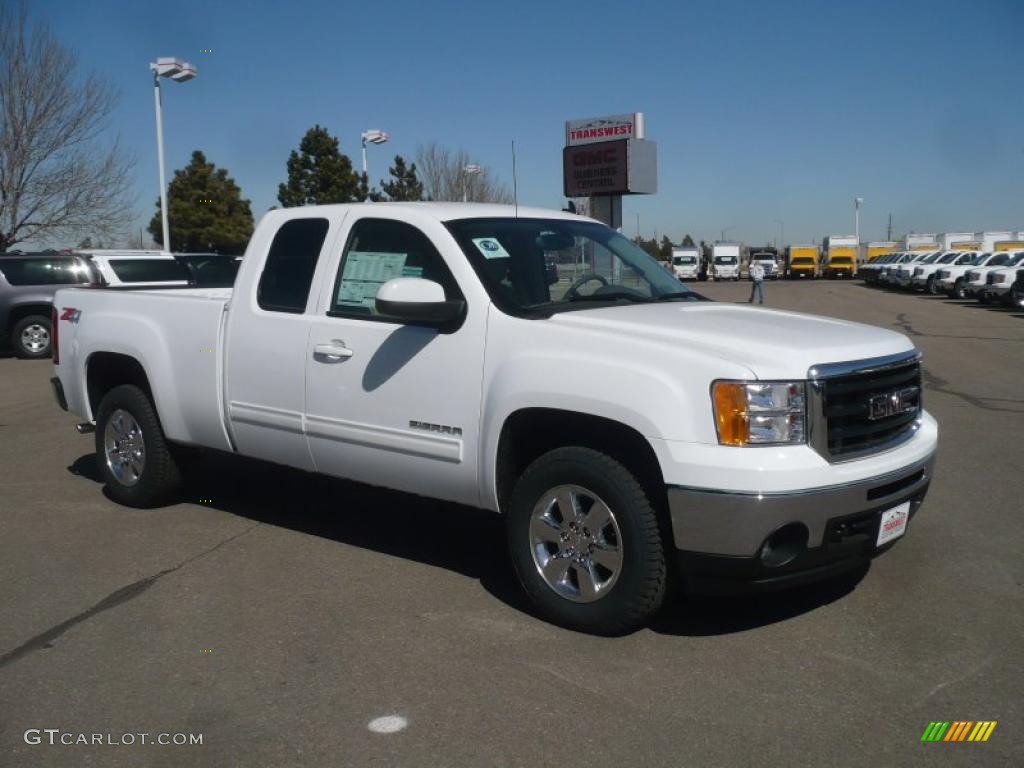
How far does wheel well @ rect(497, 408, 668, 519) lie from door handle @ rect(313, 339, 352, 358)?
3.50 ft

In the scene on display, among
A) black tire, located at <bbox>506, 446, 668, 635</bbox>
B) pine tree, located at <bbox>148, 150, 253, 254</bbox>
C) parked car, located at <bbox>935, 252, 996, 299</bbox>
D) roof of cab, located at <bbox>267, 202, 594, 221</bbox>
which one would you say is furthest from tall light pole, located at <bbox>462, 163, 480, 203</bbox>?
pine tree, located at <bbox>148, 150, 253, 254</bbox>

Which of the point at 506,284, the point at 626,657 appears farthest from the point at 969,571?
the point at 506,284

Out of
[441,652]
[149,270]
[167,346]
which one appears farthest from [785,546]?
[149,270]

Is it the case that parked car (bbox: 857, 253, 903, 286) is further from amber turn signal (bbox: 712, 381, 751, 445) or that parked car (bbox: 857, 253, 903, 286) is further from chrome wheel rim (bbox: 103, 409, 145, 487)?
amber turn signal (bbox: 712, 381, 751, 445)

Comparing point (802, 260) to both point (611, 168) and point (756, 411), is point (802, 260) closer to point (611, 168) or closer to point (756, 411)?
point (611, 168)

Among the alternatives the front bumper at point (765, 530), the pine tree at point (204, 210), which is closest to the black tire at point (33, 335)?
the front bumper at point (765, 530)

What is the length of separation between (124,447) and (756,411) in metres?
4.57

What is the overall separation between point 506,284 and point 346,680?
2.01 metres

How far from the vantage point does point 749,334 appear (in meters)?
4.30

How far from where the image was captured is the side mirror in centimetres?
454

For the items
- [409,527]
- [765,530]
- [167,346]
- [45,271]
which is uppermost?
[45,271]

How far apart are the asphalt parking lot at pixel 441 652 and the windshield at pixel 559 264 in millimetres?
1516

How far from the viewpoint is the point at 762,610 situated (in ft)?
15.5

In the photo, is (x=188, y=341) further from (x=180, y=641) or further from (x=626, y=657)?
(x=626, y=657)
